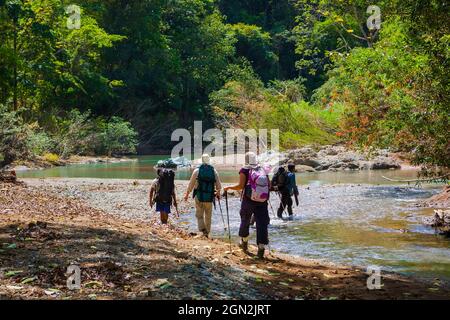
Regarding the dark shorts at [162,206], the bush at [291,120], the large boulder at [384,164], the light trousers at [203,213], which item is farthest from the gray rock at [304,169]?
the light trousers at [203,213]

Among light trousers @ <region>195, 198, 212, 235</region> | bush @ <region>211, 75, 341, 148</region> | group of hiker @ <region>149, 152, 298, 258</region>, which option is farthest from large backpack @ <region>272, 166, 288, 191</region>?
bush @ <region>211, 75, 341, 148</region>

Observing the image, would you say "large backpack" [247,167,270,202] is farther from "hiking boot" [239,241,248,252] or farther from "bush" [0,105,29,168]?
"bush" [0,105,29,168]

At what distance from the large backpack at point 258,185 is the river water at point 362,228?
228 centimetres

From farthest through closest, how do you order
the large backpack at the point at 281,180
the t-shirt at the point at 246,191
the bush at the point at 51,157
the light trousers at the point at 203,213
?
1. the bush at the point at 51,157
2. the large backpack at the point at 281,180
3. the light trousers at the point at 203,213
4. the t-shirt at the point at 246,191

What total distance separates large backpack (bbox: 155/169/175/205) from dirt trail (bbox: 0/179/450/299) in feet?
3.11

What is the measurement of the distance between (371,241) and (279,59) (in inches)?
2214

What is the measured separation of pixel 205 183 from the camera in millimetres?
11477

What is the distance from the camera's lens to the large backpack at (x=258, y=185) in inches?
384

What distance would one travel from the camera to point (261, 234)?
10.1 metres

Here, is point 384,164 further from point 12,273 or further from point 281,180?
point 12,273

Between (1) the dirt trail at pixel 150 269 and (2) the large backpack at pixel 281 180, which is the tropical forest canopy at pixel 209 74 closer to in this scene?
(2) the large backpack at pixel 281 180

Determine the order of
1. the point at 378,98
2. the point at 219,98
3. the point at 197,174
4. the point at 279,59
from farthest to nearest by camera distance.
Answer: the point at 279,59 < the point at 219,98 < the point at 378,98 < the point at 197,174
